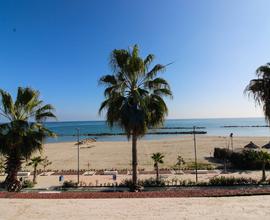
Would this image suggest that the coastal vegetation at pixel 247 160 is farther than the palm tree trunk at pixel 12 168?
Yes

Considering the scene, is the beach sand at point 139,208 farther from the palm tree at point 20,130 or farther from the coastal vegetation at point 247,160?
the coastal vegetation at point 247,160

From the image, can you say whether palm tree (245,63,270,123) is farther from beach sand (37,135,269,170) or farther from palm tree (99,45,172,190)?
beach sand (37,135,269,170)

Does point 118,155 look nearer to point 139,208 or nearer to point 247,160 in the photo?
point 247,160

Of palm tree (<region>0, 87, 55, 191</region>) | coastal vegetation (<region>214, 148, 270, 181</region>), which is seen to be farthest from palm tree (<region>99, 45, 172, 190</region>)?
coastal vegetation (<region>214, 148, 270, 181</region>)

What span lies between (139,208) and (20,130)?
1148 cm

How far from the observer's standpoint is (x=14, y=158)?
19.1 metres

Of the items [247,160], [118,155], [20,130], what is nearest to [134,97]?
[20,130]

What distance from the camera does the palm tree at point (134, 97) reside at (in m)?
18.8

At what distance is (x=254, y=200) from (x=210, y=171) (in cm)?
2030

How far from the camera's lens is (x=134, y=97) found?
19156mm

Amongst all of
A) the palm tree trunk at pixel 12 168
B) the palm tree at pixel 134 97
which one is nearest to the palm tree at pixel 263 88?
the palm tree at pixel 134 97

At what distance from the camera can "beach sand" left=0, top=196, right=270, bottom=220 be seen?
342 inches

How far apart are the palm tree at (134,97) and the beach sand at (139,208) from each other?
8.41 metres

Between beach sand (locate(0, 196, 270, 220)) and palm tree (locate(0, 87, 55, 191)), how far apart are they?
318 inches
